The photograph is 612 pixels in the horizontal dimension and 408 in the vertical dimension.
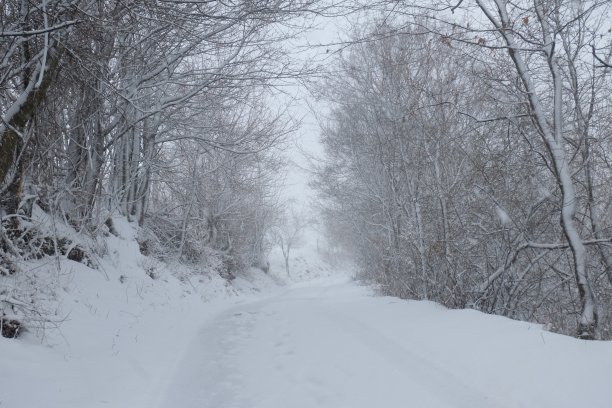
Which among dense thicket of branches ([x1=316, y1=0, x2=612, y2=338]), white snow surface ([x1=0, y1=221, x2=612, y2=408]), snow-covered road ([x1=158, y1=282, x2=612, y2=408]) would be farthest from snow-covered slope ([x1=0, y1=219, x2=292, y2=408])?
dense thicket of branches ([x1=316, y1=0, x2=612, y2=338])

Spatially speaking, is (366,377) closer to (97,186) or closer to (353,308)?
(353,308)

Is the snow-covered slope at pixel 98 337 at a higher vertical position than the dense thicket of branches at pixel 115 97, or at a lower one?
lower

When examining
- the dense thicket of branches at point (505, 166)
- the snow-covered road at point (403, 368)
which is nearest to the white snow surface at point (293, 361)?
the snow-covered road at point (403, 368)

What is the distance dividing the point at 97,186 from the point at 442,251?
7586mm

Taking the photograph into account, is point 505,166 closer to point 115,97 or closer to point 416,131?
point 416,131

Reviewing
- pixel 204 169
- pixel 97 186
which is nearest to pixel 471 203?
pixel 97 186

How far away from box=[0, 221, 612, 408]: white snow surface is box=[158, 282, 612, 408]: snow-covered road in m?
0.01

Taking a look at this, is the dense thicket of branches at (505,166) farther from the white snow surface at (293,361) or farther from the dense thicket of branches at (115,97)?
the dense thicket of branches at (115,97)

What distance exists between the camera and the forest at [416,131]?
16.4 feet

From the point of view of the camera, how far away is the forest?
4.99 meters

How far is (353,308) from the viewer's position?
31.3ft

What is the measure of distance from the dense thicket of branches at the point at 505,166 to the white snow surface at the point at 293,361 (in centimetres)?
102

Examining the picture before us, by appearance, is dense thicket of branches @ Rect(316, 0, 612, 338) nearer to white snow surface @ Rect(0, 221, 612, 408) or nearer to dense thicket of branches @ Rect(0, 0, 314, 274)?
white snow surface @ Rect(0, 221, 612, 408)

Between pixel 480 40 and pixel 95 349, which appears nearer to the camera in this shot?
pixel 480 40
